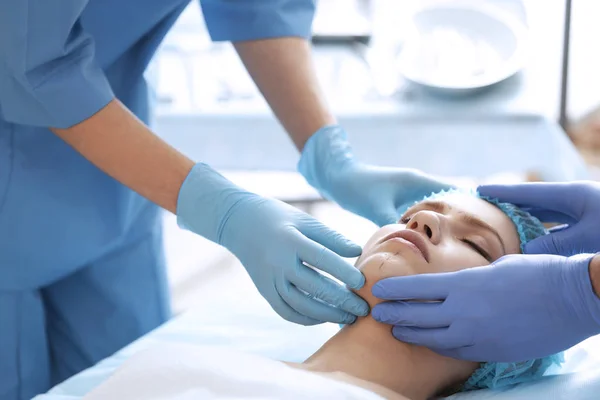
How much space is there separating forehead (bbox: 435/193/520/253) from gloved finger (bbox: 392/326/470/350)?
254mm

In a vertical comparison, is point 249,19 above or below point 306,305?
above

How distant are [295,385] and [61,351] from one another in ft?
2.45

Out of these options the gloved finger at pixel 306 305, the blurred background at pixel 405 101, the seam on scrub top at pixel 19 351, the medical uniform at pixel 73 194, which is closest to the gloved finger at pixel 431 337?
the gloved finger at pixel 306 305

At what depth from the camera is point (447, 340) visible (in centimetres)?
129

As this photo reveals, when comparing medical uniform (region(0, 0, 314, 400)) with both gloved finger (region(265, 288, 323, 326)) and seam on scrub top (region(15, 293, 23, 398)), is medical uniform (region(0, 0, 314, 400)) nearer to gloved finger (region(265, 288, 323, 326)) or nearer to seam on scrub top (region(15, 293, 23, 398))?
seam on scrub top (region(15, 293, 23, 398))

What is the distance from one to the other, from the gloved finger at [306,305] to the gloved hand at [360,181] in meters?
0.32

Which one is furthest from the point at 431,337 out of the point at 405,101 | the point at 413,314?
the point at 405,101

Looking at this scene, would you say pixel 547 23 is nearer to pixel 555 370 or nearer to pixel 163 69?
pixel 163 69

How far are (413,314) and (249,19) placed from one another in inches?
28.8

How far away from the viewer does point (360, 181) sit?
165 centimetres

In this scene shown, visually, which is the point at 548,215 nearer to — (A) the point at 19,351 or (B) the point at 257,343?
(B) the point at 257,343

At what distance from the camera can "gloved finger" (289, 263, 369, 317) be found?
4.30 feet

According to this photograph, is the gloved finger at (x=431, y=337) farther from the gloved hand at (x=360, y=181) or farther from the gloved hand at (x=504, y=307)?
the gloved hand at (x=360, y=181)

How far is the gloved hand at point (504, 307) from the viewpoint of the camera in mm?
1245
